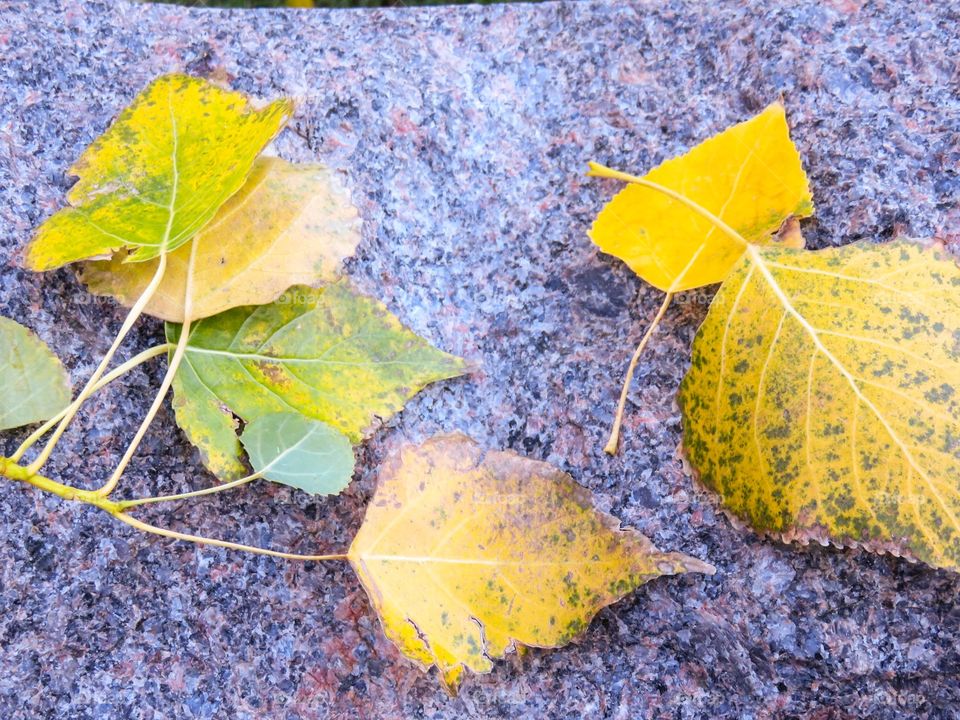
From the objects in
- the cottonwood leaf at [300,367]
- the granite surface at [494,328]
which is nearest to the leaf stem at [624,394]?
the granite surface at [494,328]

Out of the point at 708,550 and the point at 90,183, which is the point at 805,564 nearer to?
the point at 708,550

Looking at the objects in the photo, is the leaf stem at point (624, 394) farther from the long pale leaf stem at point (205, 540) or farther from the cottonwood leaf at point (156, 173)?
A: the cottonwood leaf at point (156, 173)

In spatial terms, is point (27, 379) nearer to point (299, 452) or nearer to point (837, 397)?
point (299, 452)

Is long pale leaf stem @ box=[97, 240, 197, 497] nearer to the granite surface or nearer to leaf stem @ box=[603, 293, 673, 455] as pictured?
the granite surface

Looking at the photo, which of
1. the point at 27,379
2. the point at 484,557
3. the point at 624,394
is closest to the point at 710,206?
the point at 624,394

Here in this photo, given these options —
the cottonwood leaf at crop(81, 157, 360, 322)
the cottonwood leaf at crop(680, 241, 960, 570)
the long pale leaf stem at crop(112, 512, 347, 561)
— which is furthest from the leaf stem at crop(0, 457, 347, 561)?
the cottonwood leaf at crop(680, 241, 960, 570)

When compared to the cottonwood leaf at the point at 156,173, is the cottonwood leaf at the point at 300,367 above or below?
below
